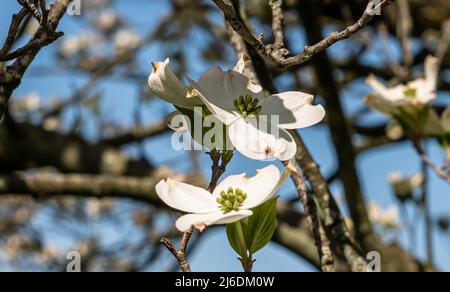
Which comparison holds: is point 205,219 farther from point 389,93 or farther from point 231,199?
point 389,93

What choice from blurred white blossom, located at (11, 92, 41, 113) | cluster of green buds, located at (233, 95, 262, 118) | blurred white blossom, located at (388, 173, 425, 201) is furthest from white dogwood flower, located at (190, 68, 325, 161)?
blurred white blossom, located at (11, 92, 41, 113)

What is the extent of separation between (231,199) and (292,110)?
0.09 meters

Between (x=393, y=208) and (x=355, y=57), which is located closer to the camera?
(x=355, y=57)

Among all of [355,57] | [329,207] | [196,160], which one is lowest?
[329,207]

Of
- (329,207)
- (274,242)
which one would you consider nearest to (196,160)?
(274,242)

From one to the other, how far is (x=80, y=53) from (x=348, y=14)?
1.67m

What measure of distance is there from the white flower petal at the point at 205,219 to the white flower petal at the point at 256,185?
3 cm

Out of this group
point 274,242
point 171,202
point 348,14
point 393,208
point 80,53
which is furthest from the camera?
point 80,53

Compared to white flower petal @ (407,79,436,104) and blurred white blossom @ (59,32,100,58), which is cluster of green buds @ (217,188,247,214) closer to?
white flower petal @ (407,79,436,104)

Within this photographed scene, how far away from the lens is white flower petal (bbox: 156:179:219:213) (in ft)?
1.57

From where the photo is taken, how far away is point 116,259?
2.05 m

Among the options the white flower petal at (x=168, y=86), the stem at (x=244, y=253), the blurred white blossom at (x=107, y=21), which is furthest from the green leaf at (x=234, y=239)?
the blurred white blossom at (x=107, y=21)

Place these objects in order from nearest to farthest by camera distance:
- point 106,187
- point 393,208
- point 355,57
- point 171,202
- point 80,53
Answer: point 171,202
point 106,187
point 355,57
point 393,208
point 80,53
